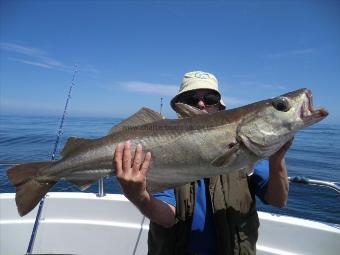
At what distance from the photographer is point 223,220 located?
10.4ft

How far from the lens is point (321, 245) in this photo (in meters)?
5.04

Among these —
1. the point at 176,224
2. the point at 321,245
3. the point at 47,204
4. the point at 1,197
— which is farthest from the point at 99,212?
the point at 321,245

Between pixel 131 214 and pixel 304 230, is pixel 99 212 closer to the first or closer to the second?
pixel 131 214

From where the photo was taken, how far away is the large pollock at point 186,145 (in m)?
2.92

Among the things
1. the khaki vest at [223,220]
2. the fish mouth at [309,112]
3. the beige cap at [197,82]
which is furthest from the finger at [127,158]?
the fish mouth at [309,112]

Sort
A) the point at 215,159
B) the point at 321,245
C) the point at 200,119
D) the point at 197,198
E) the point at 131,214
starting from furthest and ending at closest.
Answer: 1. the point at 131,214
2. the point at 321,245
3. the point at 197,198
4. the point at 200,119
5. the point at 215,159

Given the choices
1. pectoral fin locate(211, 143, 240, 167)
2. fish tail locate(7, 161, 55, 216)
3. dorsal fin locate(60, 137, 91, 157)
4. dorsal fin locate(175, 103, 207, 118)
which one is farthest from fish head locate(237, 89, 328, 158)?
fish tail locate(7, 161, 55, 216)

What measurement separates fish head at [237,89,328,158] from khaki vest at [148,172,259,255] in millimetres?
597

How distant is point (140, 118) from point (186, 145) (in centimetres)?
59

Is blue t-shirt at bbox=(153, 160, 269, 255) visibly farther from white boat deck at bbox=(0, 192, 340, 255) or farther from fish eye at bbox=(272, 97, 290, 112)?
white boat deck at bbox=(0, 192, 340, 255)

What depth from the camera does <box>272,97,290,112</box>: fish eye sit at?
2908 millimetres

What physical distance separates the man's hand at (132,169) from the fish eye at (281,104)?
130 centimetres

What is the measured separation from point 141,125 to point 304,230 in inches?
137

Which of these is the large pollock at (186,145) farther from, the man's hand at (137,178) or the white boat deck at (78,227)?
the white boat deck at (78,227)
